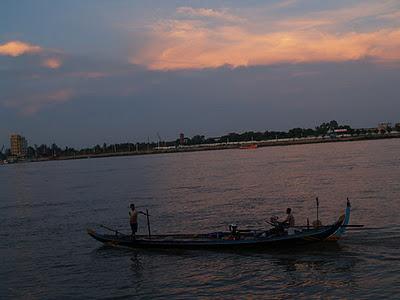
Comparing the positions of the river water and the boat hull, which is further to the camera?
the boat hull

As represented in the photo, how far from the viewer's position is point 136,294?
1942cm

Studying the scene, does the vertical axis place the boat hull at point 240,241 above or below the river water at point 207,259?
above

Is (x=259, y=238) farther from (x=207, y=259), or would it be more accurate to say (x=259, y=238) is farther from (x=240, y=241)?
(x=207, y=259)

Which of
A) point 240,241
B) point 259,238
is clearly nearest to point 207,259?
point 240,241

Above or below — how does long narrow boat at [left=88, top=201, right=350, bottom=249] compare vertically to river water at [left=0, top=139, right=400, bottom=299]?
above

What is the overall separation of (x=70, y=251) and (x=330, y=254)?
14.1 metres

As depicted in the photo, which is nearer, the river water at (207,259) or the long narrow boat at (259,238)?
the river water at (207,259)

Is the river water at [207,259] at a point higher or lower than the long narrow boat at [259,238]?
lower

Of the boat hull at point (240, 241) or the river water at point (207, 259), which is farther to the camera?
the boat hull at point (240, 241)

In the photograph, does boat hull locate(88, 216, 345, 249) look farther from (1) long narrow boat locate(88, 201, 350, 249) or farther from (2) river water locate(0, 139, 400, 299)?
(2) river water locate(0, 139, 400, 299)

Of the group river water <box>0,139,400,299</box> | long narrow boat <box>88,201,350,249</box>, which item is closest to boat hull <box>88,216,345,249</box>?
long narrow boat <box>88,201,350,249</box>

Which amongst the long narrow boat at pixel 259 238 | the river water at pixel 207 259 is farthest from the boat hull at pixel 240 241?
the river water at pixel 207 259

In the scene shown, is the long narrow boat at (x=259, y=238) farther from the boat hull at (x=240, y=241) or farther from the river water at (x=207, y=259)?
the river water at (x=207, y=259)

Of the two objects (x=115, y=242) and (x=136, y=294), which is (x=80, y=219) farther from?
(x=136, y=294)
